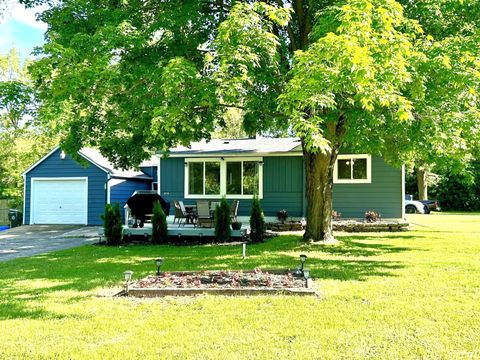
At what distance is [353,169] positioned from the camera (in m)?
16.6

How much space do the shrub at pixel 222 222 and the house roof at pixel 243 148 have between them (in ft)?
13.2

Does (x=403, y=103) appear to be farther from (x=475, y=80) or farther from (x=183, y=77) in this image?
(x=183, y=77)

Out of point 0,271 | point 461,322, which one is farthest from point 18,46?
point 461,322

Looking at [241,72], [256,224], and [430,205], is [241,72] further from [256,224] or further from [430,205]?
[430,205]

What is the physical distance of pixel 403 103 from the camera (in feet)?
21.2

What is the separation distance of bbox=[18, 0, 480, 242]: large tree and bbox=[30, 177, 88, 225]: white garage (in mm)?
7896

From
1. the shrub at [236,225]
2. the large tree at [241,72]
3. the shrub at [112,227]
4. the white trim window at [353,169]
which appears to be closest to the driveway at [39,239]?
the shrub at [112,227]

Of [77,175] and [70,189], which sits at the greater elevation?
[77,175]

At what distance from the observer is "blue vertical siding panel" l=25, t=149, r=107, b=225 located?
18641 mm

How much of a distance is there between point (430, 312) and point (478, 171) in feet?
102

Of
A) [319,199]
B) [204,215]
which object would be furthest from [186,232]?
[319,199]

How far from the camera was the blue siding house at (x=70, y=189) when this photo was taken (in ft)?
61.2

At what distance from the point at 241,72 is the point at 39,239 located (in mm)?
10455

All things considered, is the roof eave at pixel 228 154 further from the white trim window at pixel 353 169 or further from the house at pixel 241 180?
the white trim window at pixel 353 169
